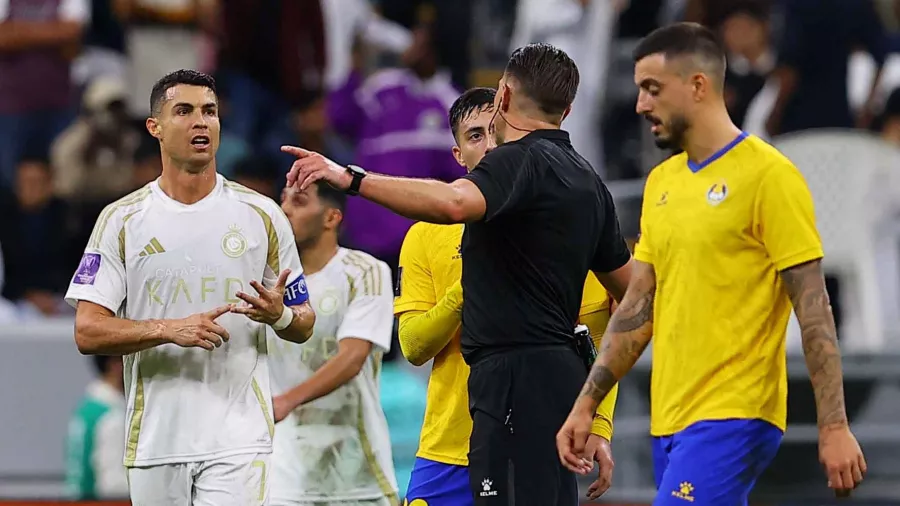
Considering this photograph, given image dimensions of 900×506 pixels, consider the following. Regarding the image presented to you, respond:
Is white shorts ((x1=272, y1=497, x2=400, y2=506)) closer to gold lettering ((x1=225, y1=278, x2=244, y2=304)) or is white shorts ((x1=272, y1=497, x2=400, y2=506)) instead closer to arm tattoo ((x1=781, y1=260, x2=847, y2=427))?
gold lettering ((x1=225, y1=278, x2=244, y2=304))

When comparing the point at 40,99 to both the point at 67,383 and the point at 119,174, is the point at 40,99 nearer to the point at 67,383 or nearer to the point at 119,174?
the point at 119,174

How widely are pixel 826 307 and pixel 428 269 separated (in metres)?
1.96

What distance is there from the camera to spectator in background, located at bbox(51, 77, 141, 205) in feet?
45.2

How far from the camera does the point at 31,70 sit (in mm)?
13844

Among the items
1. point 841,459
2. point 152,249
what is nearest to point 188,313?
point 152,249

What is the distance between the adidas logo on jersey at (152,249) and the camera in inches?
260

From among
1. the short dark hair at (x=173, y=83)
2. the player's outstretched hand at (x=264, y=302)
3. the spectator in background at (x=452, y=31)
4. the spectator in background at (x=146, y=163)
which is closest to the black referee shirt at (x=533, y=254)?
the player's outstretched hand at (x=264, y=302)

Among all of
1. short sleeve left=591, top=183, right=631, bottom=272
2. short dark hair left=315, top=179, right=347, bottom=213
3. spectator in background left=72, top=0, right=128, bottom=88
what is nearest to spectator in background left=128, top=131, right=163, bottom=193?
spectator in background left=72, top=0, right=128, bottom=88

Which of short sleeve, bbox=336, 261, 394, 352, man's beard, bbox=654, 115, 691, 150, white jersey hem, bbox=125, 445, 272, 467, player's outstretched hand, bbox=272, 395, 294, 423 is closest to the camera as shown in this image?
man's beard, bbox=654, 115, 691, 150

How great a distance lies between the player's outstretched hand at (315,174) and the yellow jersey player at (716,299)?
47.2 inches

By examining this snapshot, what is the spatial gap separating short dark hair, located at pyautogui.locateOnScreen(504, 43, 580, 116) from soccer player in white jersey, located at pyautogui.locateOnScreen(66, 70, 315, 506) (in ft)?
3.87

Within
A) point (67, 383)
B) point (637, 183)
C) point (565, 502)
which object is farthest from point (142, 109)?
point (565, 502)

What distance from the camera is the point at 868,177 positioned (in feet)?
41.8

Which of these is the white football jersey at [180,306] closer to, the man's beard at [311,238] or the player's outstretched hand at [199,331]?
the player's outstretched hand at [199,331]
